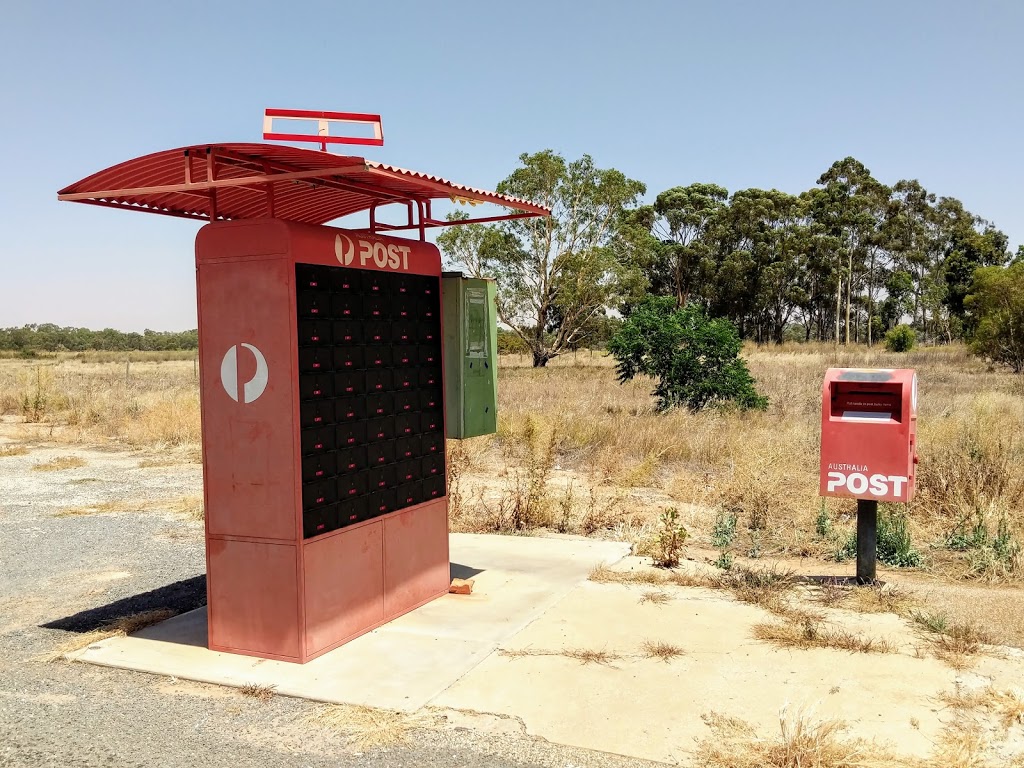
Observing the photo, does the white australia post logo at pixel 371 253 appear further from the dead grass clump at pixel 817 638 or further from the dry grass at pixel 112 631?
the dead grass clump at pixel 817 638

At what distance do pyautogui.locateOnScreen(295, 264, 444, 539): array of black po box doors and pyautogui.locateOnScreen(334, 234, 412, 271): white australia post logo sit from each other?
68 mm

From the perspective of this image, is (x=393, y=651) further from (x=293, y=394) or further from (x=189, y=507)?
(x=189, y=507)

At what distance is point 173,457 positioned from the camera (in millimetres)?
15086

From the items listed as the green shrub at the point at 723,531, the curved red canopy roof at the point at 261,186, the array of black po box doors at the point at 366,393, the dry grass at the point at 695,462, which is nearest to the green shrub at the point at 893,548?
the dry grass at the point at 695,462

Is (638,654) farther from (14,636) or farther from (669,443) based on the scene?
(669,443)

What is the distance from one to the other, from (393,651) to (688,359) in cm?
1155

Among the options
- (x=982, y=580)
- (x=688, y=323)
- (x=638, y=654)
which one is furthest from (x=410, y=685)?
(x=688, y=323)

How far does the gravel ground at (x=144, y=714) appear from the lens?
4211mm

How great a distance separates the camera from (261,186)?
6.11 m

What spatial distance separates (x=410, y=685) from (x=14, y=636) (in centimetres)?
319

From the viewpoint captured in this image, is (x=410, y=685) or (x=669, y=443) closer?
(x=410, y=685)

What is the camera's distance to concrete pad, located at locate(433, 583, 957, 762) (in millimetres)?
4391

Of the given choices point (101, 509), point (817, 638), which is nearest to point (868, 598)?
point (817, 638)

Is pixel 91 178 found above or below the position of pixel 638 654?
above
